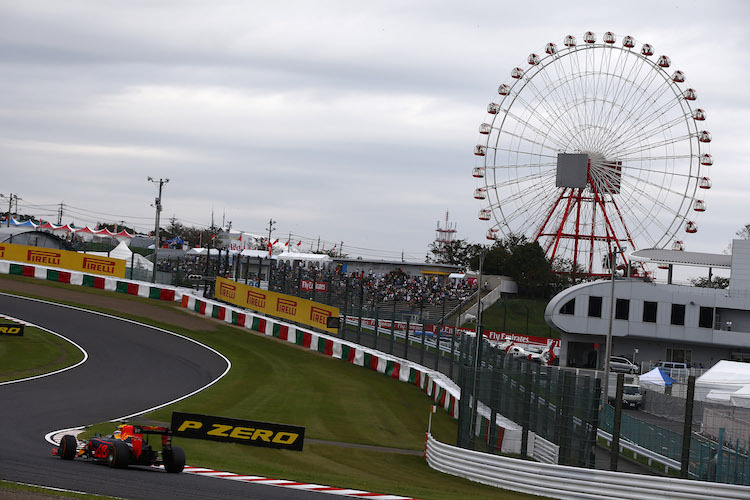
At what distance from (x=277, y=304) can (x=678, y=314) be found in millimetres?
25853

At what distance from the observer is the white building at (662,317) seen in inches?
2112

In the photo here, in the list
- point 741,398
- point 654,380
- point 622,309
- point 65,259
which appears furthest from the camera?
point 622,309

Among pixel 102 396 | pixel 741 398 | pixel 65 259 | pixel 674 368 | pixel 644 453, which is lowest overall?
pixel 102 396

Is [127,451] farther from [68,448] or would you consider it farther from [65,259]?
[65,259]

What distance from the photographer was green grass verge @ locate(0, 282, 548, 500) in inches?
639

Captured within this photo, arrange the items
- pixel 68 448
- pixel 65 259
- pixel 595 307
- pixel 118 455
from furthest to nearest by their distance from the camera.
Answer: pixel 595 307, pixel 65 259, pixel 68 448, pixel 118 455

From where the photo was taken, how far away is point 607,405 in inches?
629

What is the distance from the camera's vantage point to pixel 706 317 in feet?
178

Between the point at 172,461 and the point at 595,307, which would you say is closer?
the point at 172,461

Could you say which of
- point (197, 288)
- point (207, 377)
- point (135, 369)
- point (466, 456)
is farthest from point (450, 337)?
point (197, 288)

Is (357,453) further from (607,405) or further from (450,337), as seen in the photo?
(450,337)

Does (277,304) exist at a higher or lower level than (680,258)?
lower

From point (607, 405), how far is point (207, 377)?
18163 millimetres

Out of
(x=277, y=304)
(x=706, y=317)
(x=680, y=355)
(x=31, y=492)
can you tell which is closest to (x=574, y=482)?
(x=31, y=492)
